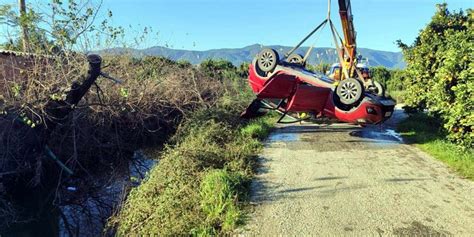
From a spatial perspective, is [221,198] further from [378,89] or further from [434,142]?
[378,89]

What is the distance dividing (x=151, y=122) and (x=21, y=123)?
4.01 metres

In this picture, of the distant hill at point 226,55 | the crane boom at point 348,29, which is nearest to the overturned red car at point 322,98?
the distant hill at point 226,55

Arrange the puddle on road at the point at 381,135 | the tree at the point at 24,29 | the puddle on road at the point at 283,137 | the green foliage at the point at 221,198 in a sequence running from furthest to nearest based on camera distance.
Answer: the puddle on road at the point at 381,135 → the puddle on road at the point at 283,137 → the tree at the point at 24,29 → the green foliage at the point at 221,198

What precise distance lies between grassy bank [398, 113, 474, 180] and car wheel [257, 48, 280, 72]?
387 centimetres

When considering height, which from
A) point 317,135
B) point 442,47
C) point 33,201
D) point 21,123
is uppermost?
point 442,47

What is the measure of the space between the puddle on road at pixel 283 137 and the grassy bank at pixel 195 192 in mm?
964

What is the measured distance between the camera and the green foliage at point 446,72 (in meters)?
7.78

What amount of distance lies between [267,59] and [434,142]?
4470 millimetres

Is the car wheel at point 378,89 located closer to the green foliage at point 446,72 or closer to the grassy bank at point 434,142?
the green foliage at point 446,72

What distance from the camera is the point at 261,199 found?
19.8 ft

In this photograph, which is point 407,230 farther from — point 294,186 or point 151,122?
point 151,122

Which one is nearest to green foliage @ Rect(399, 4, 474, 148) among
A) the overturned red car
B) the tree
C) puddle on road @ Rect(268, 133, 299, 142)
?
the overturned red car

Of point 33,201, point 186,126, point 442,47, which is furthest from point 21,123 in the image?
point 442,47

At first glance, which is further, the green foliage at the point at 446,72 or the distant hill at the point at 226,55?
the distant hill at the point at 226,55
